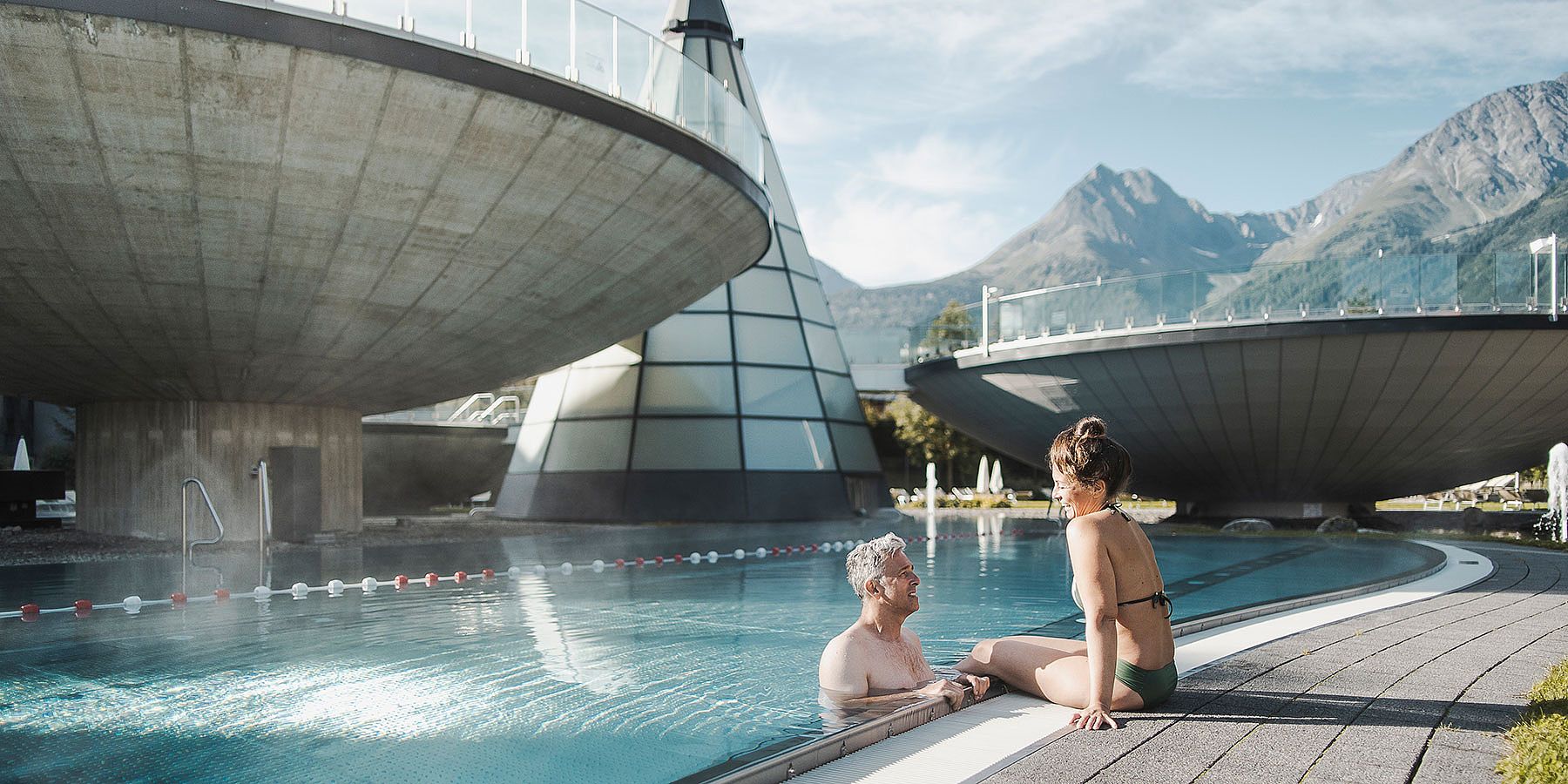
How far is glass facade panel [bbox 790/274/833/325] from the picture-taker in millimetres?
26703

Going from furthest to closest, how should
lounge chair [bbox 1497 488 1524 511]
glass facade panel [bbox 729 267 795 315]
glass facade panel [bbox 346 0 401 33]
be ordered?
1. lounge chair [bbox 1497 488 1524 511]
2. glass facade panel [bbox 729 267 795 315]
3. glass facade panel [bbox 346 0 401 33]

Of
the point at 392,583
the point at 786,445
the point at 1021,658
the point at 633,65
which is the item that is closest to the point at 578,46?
the point at 633,65

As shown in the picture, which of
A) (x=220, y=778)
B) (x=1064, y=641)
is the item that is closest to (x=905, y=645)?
(x=1064, y=641)

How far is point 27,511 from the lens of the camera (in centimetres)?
Result: 2056

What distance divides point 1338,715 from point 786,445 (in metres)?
20.2

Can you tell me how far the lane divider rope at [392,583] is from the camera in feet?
29.1

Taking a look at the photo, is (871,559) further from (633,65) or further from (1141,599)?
(633,65)

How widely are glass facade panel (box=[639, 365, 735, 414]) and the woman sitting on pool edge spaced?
2001 cm

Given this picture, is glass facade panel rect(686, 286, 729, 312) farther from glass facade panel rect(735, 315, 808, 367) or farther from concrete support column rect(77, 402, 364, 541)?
concrete support column rect(77, 402, 364, 541)

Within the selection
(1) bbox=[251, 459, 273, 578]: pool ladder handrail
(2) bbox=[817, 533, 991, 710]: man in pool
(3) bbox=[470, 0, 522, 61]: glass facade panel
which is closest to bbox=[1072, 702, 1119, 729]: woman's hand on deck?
(2) bbox=[817, 533, 991, 710]: man in pool

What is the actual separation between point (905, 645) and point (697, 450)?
18.6 metres

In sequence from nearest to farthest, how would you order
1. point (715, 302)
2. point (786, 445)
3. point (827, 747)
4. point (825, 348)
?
point (827, 747) → point (786, 445) → point (715, 302) → point (825, 348)

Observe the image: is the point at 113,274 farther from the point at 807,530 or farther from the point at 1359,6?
the point at 1359,6

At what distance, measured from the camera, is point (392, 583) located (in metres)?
11.0
